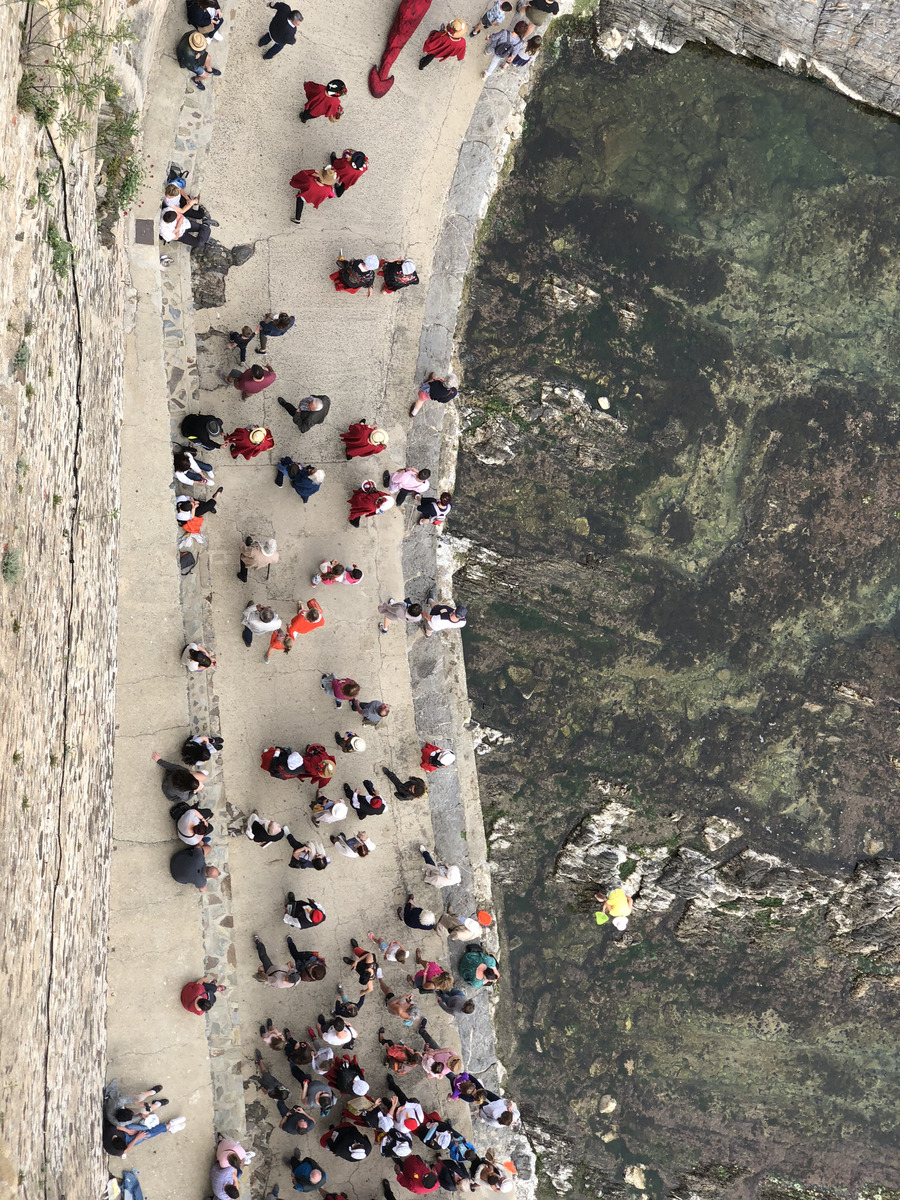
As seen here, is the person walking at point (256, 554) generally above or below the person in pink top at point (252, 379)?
below

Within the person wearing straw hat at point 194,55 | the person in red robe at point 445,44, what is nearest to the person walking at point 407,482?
the person wearing straw hat at point 194,55

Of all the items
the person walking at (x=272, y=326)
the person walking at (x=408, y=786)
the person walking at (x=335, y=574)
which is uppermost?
the person walking at (x=272, y=326)

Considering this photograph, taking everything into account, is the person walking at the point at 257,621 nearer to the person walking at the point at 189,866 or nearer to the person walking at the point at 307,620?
the person walking at the point at 307,620

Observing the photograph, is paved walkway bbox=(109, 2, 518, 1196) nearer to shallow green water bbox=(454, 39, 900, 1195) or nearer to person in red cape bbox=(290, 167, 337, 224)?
person in red cape bbox=(290, 167, 337, 224)

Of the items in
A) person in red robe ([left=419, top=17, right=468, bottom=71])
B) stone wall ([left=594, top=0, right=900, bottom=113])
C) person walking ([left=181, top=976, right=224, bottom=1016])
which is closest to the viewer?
person walking ([left=181, top=976, right=224, bottom=1016])

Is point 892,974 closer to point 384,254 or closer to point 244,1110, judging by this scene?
point 244,1110

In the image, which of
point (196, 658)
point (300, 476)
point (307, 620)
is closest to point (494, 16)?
point (300, 476)

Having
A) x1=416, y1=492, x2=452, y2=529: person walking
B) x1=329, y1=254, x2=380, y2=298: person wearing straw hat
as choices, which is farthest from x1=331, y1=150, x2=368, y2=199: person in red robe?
x1=416, y1=492, x2=452, y2=529: person walking

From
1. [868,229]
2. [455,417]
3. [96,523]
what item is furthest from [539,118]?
[96,523]
